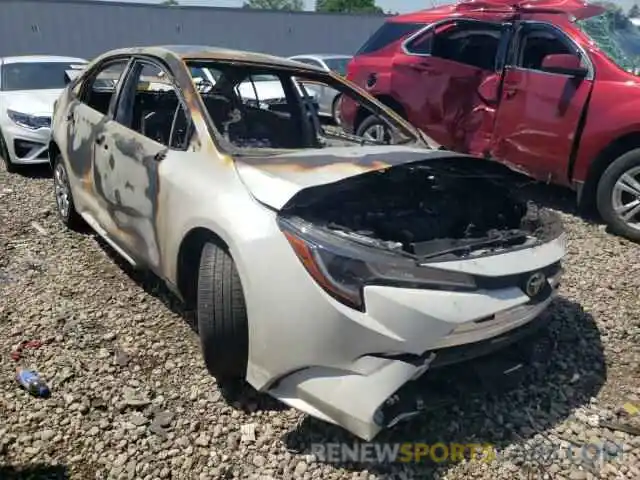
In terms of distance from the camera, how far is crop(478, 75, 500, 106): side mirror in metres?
5.54

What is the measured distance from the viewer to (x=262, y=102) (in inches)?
177

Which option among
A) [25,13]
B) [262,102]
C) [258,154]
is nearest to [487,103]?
[262,102]

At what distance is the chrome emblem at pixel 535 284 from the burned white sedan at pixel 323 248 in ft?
0.04

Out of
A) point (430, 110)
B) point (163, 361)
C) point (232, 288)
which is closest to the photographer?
point (232, 288)

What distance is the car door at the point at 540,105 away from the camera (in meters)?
4.97

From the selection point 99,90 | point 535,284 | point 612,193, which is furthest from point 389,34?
point 535,284

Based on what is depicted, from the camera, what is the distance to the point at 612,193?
4793 mm

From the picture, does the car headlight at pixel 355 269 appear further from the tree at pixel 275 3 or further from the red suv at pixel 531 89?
the tree at pixel 275 3

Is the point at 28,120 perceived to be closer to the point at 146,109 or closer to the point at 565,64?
the point at 146,109

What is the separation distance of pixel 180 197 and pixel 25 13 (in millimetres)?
19451

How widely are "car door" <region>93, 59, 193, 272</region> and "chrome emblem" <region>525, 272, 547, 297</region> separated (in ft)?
5.85

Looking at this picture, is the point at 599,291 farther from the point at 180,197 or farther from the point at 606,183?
the point at 180,197

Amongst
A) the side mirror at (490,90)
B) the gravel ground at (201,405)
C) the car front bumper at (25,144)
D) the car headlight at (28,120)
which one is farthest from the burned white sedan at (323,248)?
the car headlight at (28,120)

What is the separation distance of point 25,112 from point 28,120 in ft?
0.37
